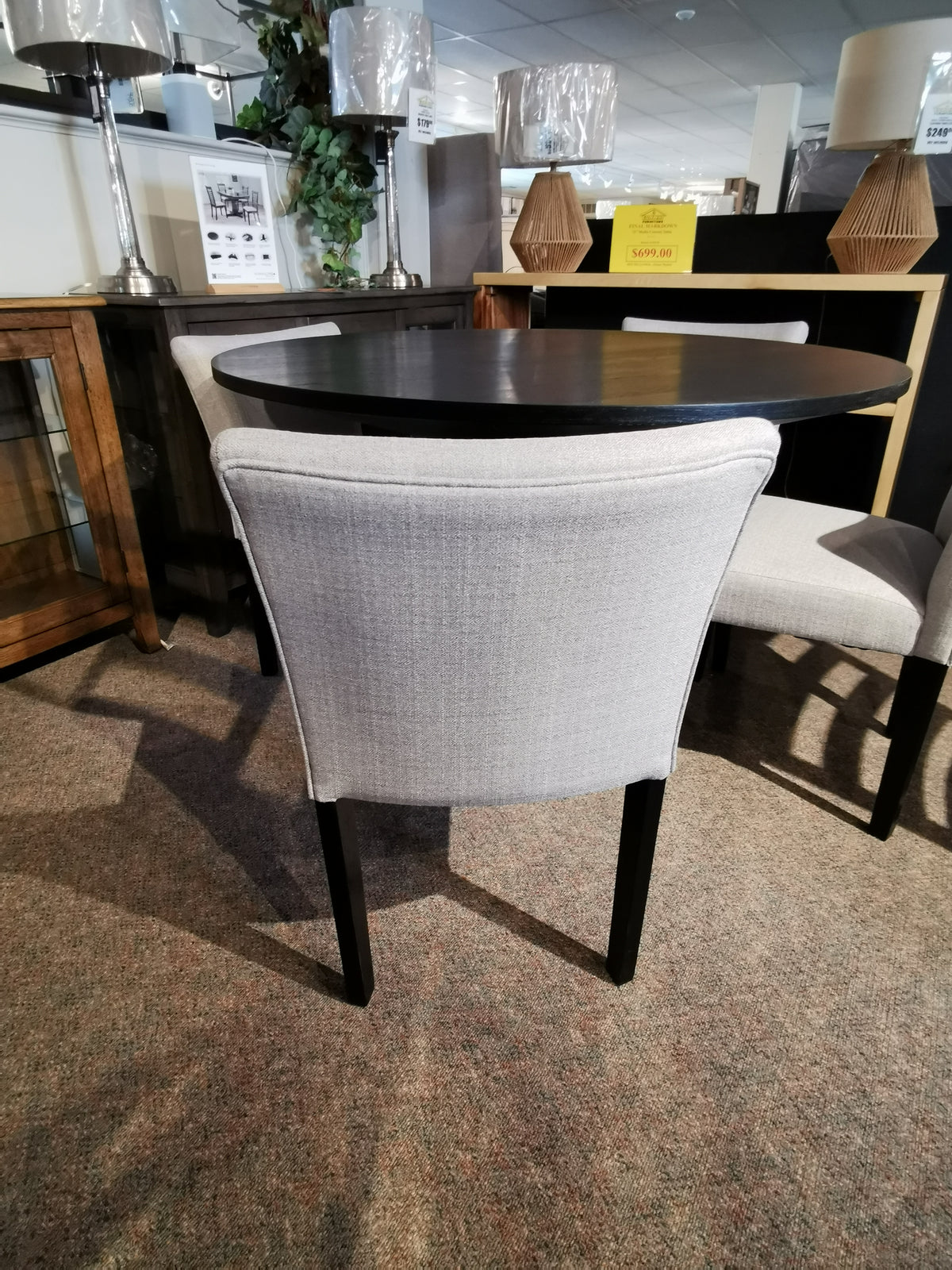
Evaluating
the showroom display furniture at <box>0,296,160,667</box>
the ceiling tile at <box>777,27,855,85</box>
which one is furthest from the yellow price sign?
the ceiling tile at <box>777,27,855,85</box>

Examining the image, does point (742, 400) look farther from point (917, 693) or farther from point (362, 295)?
point (362, 295)

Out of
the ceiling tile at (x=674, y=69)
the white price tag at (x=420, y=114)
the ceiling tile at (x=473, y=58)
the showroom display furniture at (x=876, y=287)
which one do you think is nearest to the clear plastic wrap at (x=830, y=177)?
the showroom display furniture at (x=876, y=287)

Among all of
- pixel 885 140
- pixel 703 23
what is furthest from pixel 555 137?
pixel 703 23

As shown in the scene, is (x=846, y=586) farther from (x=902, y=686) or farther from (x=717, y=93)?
(x=717, y=93)

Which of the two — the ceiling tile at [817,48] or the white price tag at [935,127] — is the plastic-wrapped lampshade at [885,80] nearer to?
the white price tag at [935,127]

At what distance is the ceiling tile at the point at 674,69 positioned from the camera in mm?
5645

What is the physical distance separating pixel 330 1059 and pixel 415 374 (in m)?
0.93

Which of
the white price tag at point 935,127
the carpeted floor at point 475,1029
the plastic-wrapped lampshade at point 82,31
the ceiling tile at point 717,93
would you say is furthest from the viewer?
the ceiling tile at point 717,93

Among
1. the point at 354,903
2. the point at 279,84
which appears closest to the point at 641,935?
the point at 354,903

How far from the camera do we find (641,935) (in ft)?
3.51

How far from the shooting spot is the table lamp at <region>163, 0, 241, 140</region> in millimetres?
2055

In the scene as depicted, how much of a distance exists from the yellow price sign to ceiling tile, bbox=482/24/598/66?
383cm

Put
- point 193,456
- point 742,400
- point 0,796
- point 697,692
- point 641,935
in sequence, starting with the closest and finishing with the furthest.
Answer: point 742,400
point 641,935
point 0,796
point 697,692
point 193,456

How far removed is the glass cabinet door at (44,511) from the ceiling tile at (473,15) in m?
4.27
